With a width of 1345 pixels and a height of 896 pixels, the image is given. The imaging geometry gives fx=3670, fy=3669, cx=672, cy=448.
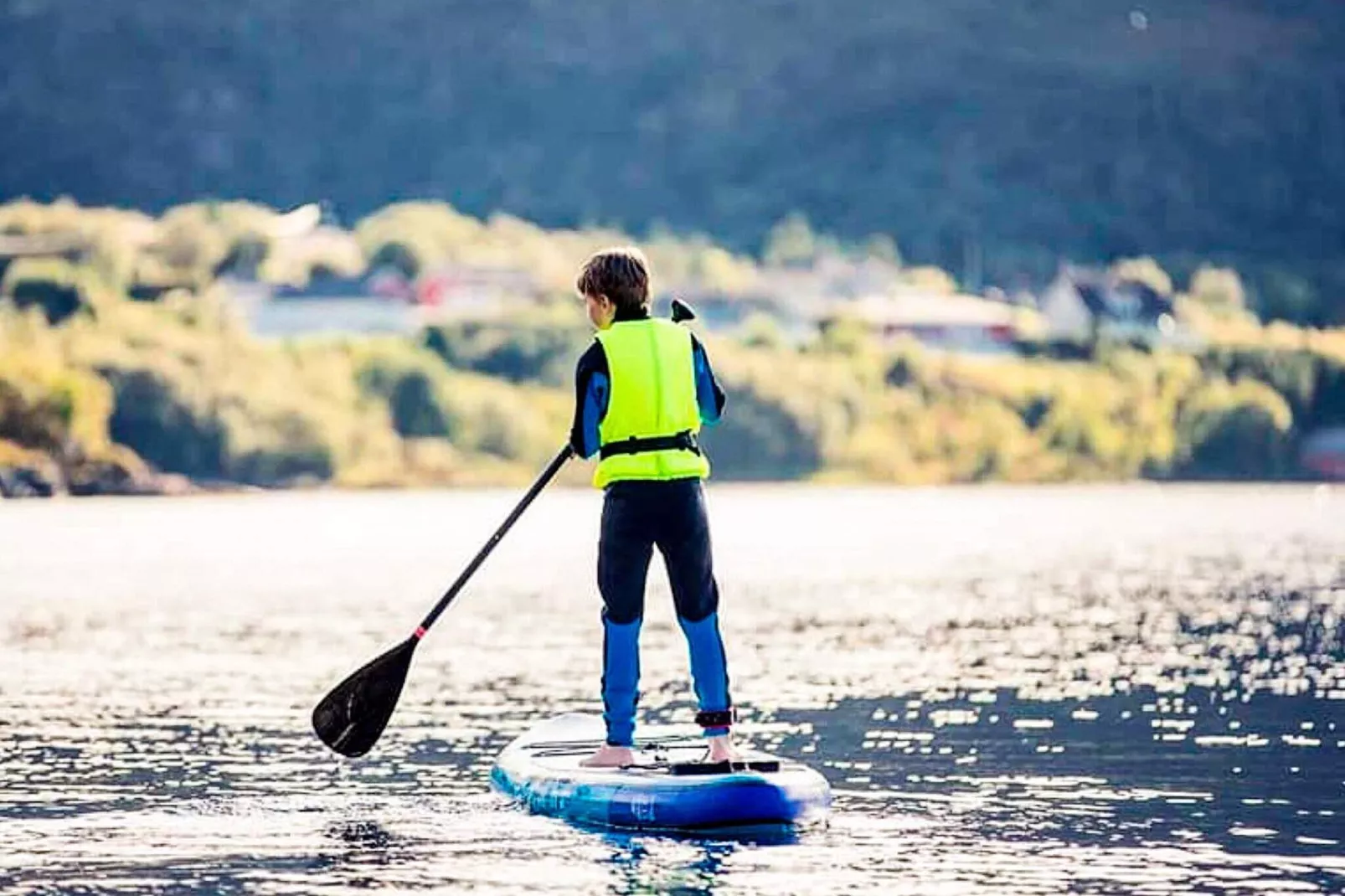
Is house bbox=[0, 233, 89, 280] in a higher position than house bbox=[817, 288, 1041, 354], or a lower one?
higher

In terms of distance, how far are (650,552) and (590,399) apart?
84cm

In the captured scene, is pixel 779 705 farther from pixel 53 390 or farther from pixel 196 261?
pixel 196 261

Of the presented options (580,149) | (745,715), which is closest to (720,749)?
(745,715)

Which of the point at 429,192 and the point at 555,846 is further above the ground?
the point at 429,192

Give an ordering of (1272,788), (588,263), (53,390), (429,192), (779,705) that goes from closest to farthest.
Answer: (588,263) < (1272,788) < (779,705) < (53,390) < (429,192)

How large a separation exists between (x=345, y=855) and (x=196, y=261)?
125m

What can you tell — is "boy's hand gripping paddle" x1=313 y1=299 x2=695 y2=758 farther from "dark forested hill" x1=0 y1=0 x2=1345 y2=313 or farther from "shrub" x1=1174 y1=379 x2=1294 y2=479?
"dark forested hill" x1=0 y1=0 x2=1345 y2=313

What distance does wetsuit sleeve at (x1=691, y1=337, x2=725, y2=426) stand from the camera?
57.0ft

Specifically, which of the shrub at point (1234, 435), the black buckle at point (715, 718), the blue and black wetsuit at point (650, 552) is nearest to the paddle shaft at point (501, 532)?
the blue and black wetsuit at point (650, 552)

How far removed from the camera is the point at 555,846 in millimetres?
16281

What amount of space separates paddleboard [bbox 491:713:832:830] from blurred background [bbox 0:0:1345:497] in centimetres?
7803

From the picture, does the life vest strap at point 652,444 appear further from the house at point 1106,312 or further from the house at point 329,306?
the house at point 1106,312

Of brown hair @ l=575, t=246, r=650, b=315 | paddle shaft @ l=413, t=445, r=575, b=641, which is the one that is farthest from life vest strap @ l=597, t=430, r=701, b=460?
brown hair @ l=575, t=246, r=650, b=315

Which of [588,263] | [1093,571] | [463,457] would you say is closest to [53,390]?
[463,457]
